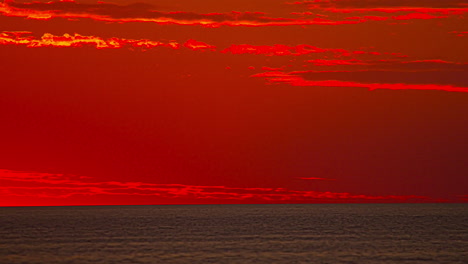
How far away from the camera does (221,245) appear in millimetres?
92938

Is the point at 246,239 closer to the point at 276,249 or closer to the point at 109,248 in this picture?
the point at 276,249

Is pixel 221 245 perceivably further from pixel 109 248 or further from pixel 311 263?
pixel 311 263

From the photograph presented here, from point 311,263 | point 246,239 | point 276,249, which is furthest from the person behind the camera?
point 246,239

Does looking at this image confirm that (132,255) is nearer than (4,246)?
Yes

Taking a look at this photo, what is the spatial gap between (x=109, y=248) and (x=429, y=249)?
133 feet

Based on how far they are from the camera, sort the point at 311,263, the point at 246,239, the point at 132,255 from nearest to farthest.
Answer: the point at 311,263, the point at 132,255, the point at 246,239

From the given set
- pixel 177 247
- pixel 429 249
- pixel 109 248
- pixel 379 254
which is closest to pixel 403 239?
pixel 429 249

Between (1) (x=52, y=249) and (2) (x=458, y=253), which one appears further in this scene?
(1) (x=52, y=249)

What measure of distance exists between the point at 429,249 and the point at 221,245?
88.6ft

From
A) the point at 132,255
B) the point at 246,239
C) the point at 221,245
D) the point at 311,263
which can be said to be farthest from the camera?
the point at 246,239

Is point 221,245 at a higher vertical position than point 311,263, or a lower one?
higher

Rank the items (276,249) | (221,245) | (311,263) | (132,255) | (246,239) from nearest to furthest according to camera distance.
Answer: (311,263) → (132,255) → (276,249) → (221,245) → (246,239)

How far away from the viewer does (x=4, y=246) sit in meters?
91.7

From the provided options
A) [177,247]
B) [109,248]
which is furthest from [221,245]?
[109,248]
